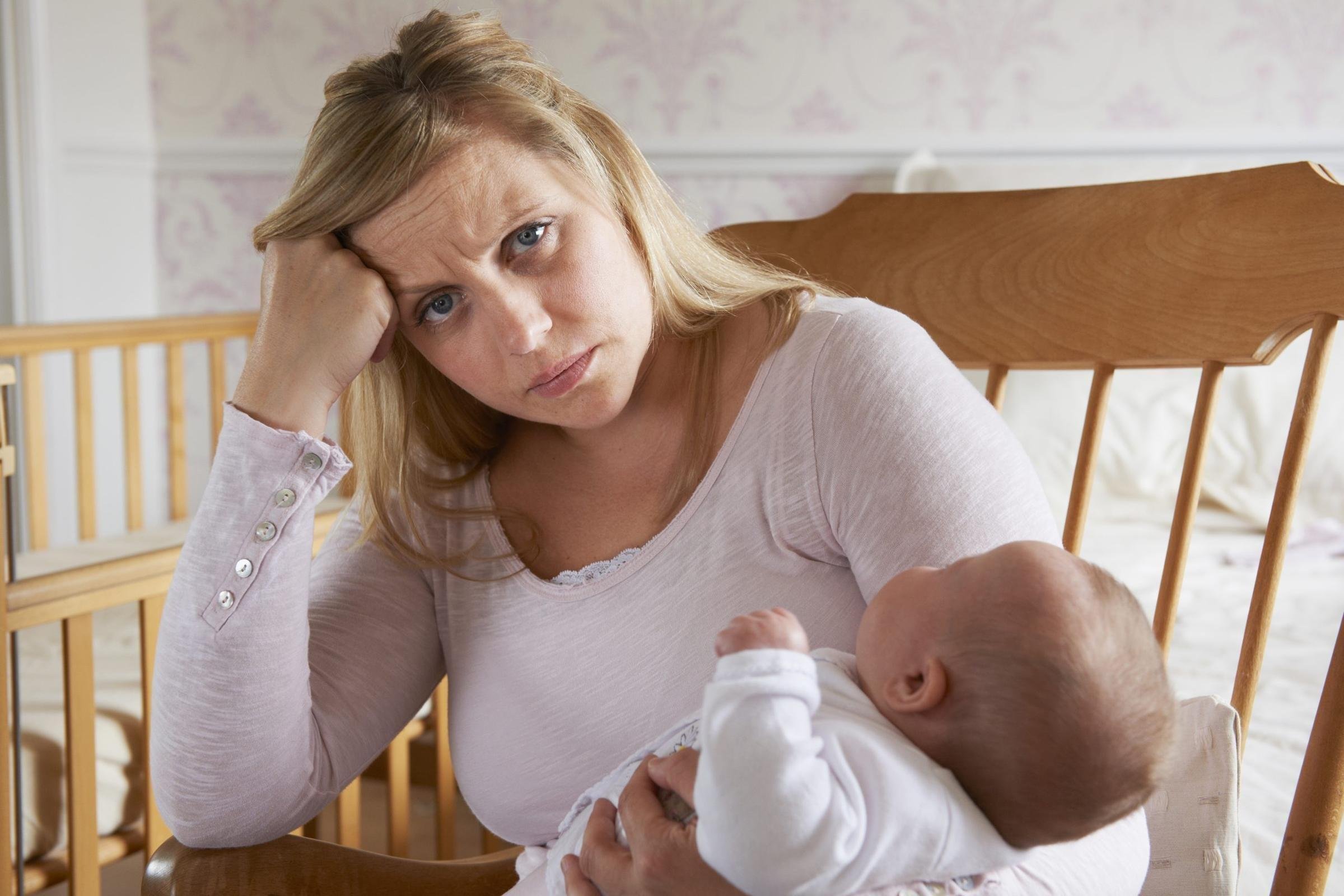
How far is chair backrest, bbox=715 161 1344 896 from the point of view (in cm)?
95

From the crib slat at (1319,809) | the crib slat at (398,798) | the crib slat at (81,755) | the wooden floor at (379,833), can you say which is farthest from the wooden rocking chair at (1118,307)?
the wooden floor at (379,833)

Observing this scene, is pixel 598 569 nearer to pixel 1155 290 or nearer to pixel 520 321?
pixel 520 321

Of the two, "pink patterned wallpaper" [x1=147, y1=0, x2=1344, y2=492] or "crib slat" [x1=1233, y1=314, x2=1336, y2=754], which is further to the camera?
"pink patterned wallpaper" [x1=147, y1=0, x2=1344, y2=492]

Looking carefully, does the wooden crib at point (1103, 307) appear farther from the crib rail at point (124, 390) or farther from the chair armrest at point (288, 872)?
the crib rail at point (124, 390)

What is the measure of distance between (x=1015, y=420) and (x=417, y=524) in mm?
1369

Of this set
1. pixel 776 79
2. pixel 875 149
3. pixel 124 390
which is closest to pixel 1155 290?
pixel 875 149

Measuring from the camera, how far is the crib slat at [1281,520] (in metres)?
0.95

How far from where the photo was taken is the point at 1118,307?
1.06 meters

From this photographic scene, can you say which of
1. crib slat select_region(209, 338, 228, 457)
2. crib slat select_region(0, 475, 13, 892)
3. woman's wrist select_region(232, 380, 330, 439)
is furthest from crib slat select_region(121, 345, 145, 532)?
woman's wrist select_region(232, 380, 330, 439)

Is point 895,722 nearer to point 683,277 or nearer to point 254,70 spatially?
point 683,277

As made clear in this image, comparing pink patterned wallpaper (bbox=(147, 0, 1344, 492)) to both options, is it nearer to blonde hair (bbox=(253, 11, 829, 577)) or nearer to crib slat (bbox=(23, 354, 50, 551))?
crib slat (bbox=(23, 354, 50, 551))

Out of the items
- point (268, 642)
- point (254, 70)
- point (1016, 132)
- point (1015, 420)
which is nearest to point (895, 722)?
point (268, 642)

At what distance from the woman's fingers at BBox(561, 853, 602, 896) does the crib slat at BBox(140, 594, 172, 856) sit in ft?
2.68

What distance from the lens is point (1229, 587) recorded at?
72.2 inches
